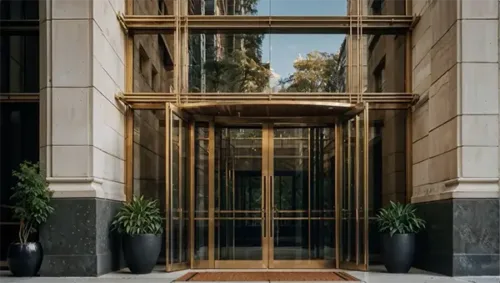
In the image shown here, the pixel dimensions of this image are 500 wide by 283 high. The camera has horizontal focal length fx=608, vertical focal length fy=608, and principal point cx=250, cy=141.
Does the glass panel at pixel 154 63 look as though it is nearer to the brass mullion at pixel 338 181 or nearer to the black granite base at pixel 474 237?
the brass mullion at pixel 338 181

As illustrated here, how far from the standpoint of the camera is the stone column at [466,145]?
9938 mm

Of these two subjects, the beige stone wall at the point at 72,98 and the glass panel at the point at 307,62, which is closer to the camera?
the beige stone wall at the point at 72,98

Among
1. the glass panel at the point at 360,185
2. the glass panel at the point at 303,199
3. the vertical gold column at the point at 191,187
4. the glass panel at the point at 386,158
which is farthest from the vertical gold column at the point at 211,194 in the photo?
the glass panel at the point at 386,158

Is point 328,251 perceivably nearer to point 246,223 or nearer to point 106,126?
point 246,223

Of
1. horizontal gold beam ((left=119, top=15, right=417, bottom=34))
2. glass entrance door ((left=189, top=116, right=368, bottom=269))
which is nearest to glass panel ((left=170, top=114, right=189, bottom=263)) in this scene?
glass entrance door ((left=189, top=116, right=368, bottom=269))

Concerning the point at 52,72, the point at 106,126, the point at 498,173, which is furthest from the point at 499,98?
the point at 52,72

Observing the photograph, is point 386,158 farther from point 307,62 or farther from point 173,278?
point 173,278

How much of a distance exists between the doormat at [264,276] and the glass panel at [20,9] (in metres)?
6.10

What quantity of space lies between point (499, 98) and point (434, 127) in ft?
4.24

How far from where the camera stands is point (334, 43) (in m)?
12.6

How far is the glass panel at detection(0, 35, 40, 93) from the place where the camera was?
39.6 feet

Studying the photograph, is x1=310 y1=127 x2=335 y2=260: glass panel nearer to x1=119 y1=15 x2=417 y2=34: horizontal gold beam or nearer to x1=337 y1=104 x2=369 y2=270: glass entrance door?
x1=337 y1=104 x2=369 y2=270: glass entrance door

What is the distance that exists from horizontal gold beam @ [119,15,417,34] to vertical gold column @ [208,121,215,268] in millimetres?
2081

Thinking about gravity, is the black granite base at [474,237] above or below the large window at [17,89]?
below
